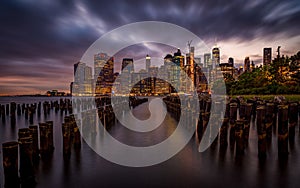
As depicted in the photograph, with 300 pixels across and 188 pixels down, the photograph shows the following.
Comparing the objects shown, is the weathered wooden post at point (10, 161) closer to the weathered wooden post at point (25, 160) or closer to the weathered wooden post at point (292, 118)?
the weathered wooden post at point (25, 160)

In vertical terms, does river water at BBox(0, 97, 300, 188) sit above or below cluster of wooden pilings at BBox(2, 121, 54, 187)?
below

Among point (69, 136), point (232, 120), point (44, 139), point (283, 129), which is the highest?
point (232, 120)

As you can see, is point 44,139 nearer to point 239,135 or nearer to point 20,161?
point 20,161

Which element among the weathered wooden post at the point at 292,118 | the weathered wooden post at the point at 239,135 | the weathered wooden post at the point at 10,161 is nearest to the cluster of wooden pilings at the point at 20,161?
the weathered wooden post at the point at 10,161

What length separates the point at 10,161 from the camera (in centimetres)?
530

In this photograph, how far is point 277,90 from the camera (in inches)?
1214

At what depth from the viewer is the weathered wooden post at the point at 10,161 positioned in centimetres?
527

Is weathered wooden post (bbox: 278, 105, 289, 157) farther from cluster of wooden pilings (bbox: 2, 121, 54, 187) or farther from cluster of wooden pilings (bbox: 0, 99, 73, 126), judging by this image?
cluster of wooden pilings (bbox: 0, 99, 73, 126)

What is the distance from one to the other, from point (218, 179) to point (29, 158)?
5627mm

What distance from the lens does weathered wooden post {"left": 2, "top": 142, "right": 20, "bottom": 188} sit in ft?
17.3

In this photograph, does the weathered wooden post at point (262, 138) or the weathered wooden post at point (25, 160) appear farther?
the weathered wooden post at point (262, 138)

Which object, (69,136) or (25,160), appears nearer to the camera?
(25,160)

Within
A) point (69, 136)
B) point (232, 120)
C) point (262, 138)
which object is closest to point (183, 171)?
point (262, 138)

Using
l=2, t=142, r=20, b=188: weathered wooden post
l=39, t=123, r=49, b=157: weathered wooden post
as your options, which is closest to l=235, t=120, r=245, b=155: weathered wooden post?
l=2, t=142, r=20, b=188: weathered wooden post
